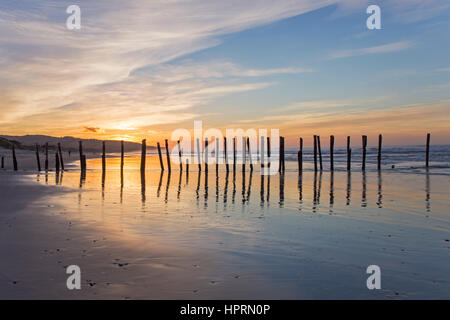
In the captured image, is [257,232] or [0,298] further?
[257,232]

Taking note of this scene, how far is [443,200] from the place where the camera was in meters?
14.9

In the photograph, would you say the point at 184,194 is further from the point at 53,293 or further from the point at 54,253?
the point at 53,293

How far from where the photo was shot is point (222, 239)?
8578 millimetres

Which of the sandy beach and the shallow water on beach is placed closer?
the sandy beach

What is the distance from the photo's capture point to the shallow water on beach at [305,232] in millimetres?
5945

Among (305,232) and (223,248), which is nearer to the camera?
(223,248)

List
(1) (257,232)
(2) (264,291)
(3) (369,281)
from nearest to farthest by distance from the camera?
1. (2) (264,291)
2. (3) (369,281)
3. (1) (257,232)

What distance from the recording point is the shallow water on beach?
5.95m

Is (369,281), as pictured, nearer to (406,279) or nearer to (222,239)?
(406,279)

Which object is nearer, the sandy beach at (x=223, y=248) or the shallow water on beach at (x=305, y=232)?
the sandy beach at (x=223, y=248)

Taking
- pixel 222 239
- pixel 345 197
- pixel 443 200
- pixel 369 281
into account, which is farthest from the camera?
pixel 345 197

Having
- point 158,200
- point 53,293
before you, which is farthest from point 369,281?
point 158,200

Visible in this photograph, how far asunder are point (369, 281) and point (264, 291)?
1.80 m

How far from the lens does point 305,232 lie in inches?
368
